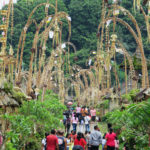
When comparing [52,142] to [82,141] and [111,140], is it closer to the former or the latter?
[82,141]

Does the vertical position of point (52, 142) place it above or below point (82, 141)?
above

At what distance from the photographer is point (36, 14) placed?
147 ft

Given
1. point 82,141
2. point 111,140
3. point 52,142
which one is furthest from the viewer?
point 111,140

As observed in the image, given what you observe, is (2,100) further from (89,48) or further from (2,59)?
(89,48)

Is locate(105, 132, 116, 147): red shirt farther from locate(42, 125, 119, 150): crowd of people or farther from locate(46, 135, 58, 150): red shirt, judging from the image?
locate(46, 135, 58, 150): red shirt

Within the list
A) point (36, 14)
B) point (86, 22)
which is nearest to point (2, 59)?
point (36, 14)

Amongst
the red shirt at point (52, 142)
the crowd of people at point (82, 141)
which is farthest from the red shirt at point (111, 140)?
the red shirt at point (52, 142)

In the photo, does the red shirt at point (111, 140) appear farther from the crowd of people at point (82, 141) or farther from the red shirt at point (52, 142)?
the red shirt at point (52, 142)

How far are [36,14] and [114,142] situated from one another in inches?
1456

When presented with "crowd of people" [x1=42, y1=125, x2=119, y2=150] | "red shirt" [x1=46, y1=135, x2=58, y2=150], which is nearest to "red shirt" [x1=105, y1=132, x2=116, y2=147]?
"crowd of people" [x1=42, y1=125, x2=119, y2=150]

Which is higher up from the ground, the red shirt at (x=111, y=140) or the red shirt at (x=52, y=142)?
the red shirt at (x=52, y=142)

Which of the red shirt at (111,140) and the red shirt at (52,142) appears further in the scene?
the red shirt at (111,140)

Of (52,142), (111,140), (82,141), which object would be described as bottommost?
(111,140)

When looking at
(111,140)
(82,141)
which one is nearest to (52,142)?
(82,141)
